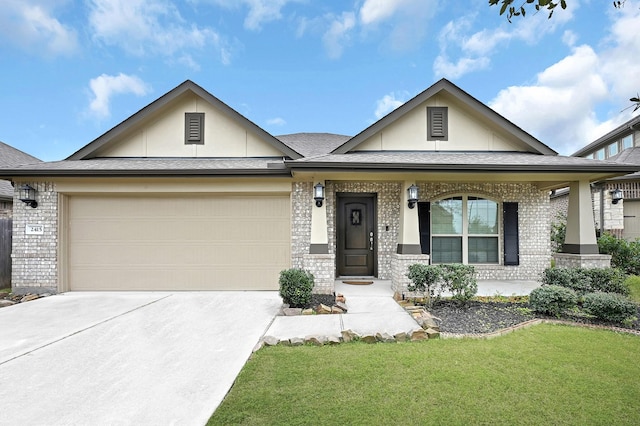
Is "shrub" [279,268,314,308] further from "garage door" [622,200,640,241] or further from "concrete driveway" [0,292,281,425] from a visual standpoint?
"garage door" [622,200,640,241]

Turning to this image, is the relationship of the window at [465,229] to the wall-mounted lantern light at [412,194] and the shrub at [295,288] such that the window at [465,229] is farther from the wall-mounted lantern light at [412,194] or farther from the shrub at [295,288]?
the shrub at [295,288]

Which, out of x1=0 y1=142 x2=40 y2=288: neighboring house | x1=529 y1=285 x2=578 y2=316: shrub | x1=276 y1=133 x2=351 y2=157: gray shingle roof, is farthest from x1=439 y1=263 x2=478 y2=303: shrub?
x1=0 y1=142 x2=40 y2=288: neighboring house

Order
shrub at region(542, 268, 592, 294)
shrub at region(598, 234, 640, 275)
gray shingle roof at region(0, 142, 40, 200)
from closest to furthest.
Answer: shrub at region(542, 268, 592, 294)
shrub at region(598, 234, 640, 275)
gray shingle roof at region(0, 142, 40, 200)

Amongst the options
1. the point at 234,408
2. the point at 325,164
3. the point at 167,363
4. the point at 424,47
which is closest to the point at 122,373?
the point at 167,363


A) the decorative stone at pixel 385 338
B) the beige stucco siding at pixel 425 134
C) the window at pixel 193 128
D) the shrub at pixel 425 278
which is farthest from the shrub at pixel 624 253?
the window at pixel 193 128

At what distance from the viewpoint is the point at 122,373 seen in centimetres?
340

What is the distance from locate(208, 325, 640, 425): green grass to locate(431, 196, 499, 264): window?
4086mm

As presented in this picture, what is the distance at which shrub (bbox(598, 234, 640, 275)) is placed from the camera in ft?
27.9

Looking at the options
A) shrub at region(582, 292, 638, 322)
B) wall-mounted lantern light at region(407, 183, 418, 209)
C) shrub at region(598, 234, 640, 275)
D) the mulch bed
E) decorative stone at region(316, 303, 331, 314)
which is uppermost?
wall-mounted lantern light at region(407, 183, 418, 209)

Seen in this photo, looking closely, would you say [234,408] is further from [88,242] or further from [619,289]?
[619,289]

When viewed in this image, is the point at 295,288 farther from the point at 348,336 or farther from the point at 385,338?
the point at 385,338

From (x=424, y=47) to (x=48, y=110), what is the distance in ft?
61.2

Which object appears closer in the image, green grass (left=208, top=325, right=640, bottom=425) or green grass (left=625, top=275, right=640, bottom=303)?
green grass (left=208, top=325, right=640, bottom=425)

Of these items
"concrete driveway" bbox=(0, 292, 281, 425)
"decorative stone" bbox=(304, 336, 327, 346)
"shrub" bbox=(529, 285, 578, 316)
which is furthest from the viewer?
"shrub" bbox=(529, 285, 578, 316)
